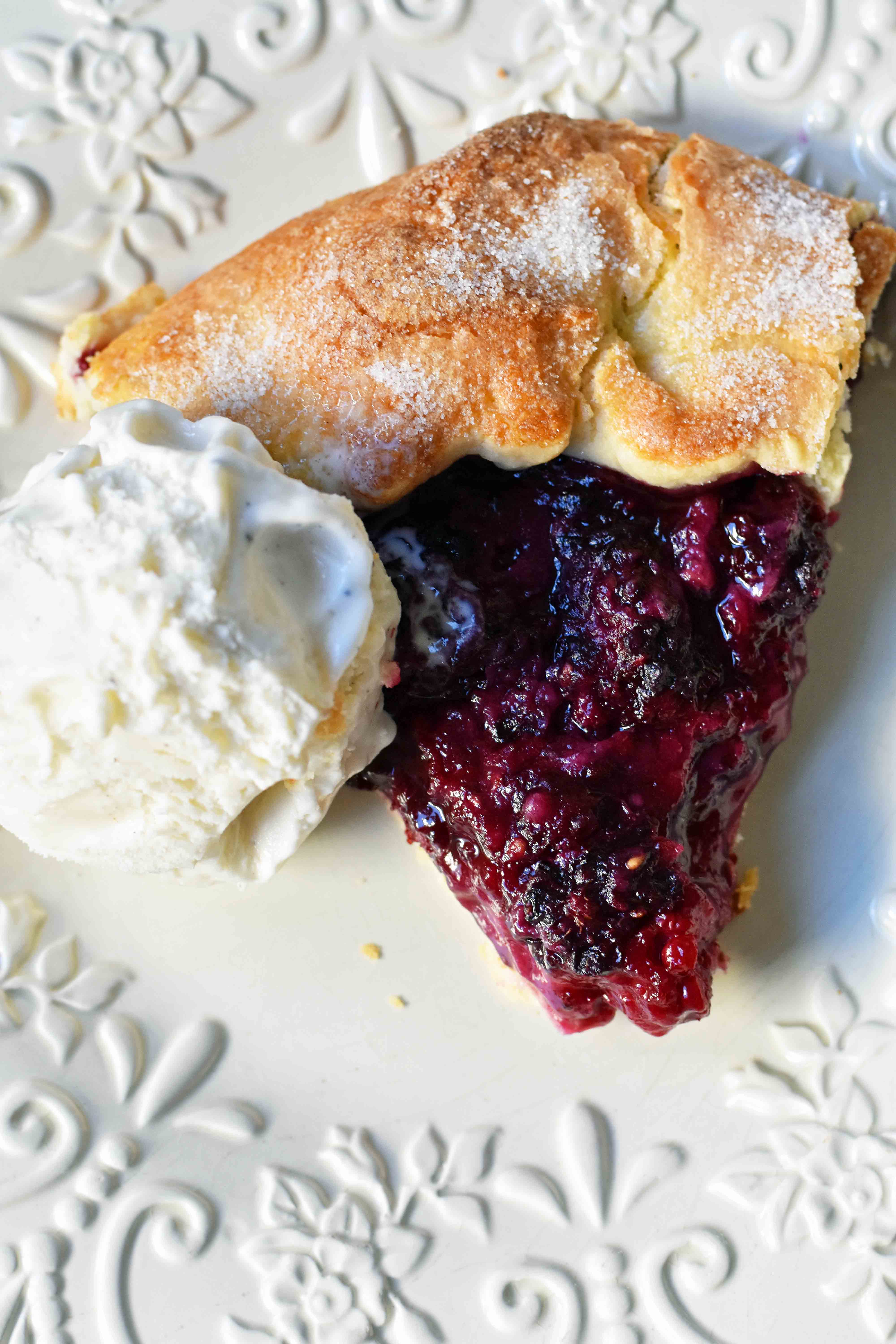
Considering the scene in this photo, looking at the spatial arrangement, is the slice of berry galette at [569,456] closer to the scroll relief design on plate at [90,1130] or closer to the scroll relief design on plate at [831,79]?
the scroll relief design on plate at [831,79]

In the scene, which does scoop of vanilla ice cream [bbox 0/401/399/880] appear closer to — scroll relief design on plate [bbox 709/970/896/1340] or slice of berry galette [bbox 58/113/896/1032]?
slice of berry galette [bbox 58/113/896/1032]

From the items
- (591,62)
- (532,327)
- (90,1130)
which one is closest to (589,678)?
(532,327)

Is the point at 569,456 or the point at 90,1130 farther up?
the point at 569,456

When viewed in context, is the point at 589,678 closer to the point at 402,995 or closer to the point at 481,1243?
the point at 402,995

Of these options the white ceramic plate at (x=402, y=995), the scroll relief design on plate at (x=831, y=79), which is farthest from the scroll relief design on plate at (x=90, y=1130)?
the scroll relief design on plate at (x=831, y=79)

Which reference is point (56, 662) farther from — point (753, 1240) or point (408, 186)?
point (753, 1240)

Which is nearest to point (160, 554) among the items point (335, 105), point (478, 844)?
point (478, 844)

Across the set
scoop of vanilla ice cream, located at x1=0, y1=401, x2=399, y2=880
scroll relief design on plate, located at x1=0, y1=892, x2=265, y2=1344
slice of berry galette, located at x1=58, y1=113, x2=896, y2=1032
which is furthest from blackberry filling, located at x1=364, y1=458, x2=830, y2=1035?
scroll relief design on plate, located at x1=0, y1=892, x2=265, y2=1344
